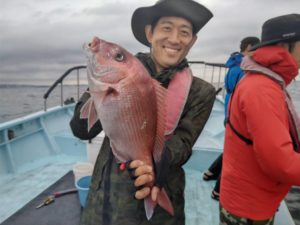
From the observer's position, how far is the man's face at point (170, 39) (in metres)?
1.97

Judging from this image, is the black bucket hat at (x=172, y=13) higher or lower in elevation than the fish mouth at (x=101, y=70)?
higher

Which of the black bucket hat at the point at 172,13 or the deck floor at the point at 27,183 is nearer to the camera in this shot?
the black bucket hat at the point at 172,13

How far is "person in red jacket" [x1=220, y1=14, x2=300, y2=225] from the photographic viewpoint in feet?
6.16

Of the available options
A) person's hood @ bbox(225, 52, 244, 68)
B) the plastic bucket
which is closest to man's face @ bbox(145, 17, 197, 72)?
the plastic bucket

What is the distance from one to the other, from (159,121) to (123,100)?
0.26 metres

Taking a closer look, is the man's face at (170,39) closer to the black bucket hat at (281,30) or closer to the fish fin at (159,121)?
the fish fin at (159,121)

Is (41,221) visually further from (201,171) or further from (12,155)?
(201,171)

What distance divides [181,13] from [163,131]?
86cm

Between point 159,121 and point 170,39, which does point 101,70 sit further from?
point 170,39

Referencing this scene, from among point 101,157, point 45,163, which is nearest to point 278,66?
point 101,157

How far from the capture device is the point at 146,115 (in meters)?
1.60

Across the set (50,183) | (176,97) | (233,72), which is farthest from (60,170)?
(176,97)

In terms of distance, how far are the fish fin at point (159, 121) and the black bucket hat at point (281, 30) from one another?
110 cm

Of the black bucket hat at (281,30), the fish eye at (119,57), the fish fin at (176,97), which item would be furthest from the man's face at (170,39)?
the black bucket hat at (281,30)
